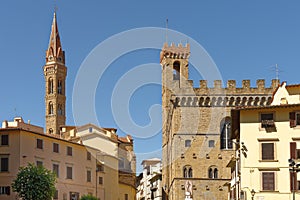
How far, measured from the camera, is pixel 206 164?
79.2 meters

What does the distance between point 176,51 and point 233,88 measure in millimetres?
19972

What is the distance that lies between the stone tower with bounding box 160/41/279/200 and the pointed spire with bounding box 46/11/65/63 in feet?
292

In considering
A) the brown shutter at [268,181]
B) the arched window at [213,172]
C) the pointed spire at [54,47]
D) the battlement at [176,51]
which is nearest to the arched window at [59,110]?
the pointed spire at [54,47]

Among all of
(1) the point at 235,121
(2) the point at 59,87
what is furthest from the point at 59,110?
(1) the point at 235,121

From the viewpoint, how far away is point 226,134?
262 ft

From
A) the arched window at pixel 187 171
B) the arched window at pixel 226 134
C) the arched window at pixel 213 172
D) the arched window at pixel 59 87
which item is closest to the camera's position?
the arched window at pixel 213 172

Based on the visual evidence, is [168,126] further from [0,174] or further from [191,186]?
[0,174]

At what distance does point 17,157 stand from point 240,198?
28269mm

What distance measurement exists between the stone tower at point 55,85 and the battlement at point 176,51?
64996 mm

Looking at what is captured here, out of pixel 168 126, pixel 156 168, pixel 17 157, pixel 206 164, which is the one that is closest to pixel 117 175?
pixel 168 126

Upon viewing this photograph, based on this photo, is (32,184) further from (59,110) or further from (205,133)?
(59,110)

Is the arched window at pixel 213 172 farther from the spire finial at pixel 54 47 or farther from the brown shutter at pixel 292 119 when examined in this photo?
the spire finial at pixel 54 47

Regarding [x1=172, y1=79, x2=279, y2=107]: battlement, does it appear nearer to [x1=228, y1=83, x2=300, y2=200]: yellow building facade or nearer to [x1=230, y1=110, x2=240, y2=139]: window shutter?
[x1=230, y1=110, x2=240, y2=139]: window shutter

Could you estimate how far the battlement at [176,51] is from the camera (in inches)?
3834
